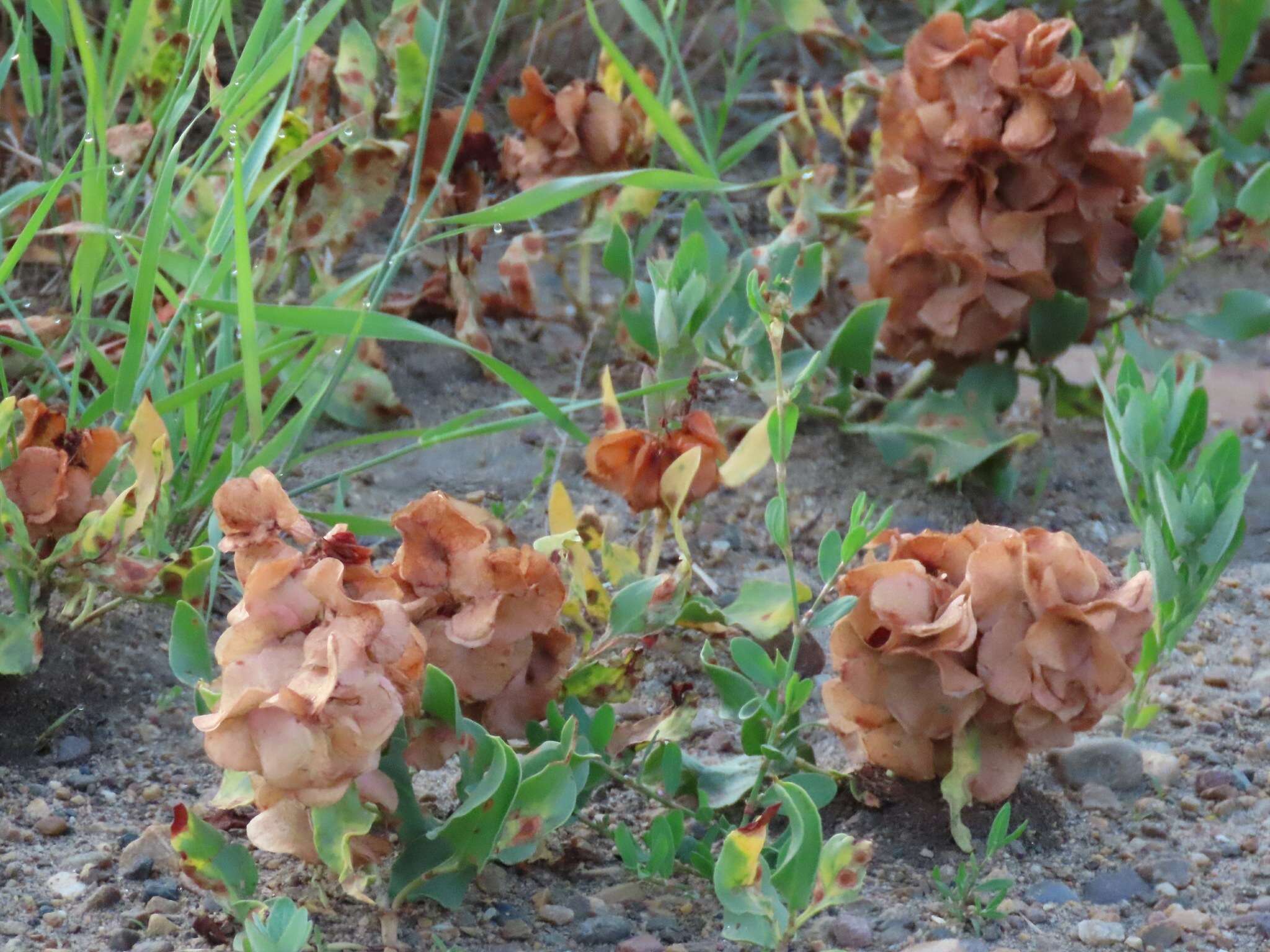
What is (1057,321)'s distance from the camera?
6.58ft

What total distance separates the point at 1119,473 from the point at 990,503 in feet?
1.73

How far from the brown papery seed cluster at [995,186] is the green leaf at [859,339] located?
0.30ft

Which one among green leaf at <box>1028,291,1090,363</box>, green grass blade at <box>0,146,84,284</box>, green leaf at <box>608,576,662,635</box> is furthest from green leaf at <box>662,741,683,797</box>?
green leaf at <box>1028,291,1090,363</box>

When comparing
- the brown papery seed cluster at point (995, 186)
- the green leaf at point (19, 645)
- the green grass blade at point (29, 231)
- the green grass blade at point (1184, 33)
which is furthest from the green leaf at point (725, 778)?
the green grass blade at point (1184, 33)

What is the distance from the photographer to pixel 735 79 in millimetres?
Result: 2348

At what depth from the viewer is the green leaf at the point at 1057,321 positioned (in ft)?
6.52

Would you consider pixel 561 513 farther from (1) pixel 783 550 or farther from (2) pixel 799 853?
(2) pixel 799 853

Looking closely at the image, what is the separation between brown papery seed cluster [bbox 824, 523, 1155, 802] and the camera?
121 centimetres

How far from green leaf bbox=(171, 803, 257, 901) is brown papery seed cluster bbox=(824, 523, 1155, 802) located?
49cm

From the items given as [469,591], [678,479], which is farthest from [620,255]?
[469,591]

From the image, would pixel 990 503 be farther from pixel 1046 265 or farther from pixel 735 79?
pixel 735 79

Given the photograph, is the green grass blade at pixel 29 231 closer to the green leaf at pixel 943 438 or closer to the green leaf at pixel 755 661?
the green leaf at pixel 755 661

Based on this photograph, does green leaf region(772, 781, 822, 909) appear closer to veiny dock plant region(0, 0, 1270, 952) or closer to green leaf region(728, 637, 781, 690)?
veiny dock plant region(0, 0, 1270, 952)

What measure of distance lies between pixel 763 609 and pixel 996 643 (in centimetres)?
20
